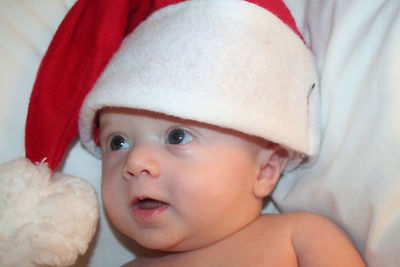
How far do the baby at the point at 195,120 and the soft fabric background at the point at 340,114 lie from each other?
0.05 metres

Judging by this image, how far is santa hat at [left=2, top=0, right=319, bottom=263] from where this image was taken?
3.26 ft

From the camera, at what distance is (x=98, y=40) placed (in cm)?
120

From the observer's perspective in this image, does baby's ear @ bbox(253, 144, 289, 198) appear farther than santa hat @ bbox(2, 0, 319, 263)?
Yes

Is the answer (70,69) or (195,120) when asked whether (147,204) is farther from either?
(70,69)

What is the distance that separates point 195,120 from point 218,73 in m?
0.12

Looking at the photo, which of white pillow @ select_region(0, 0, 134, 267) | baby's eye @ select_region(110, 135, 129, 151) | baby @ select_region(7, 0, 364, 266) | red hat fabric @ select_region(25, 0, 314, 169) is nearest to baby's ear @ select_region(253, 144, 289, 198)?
baby @ select_region(7, 0, 364, 266)

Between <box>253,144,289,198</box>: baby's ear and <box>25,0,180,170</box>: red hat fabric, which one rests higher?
<box>25,0,180,170</box>: red hat fabric

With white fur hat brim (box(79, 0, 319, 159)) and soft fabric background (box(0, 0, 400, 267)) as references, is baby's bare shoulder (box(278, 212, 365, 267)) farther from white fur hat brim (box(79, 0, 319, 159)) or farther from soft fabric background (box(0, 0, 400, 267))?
white fur hat brim (box(79, 0, 319, 159))

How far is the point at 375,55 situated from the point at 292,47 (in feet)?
0.65

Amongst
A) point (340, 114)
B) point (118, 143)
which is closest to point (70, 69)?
point (118, 143)

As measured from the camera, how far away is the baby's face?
1038 millimetres

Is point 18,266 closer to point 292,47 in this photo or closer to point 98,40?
point 98,40

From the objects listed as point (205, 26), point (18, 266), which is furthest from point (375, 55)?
point (18, 266)

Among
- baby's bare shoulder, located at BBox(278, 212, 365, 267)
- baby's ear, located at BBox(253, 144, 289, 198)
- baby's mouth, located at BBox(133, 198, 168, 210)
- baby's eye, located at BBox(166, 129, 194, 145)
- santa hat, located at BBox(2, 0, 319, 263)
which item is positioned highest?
santa hat, located at BBox(2, 0, 319, 263)
